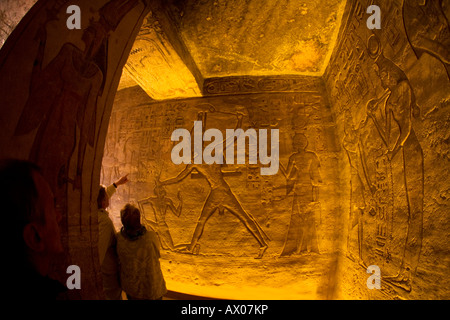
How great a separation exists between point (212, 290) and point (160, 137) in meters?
2.27

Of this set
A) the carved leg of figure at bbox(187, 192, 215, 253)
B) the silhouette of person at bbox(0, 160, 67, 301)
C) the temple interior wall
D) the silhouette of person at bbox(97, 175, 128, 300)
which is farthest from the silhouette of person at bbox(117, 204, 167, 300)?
the carved leg of figure at bbox(187, 192, 215, 253)

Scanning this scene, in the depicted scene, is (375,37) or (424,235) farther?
(375,37)

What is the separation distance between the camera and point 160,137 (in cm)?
320

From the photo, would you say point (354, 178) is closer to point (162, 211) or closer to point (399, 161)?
point (399, 161)

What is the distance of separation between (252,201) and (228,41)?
2046 mm

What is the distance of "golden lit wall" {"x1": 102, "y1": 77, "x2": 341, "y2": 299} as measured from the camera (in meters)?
2.74

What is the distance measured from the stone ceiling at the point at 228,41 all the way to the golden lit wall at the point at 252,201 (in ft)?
0.81

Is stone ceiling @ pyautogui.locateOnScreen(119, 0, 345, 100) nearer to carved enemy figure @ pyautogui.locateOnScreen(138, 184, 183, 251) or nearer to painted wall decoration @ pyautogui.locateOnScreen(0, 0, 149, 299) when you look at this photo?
painted wall decoration @ pyautogui.locateOnScreen(0, 0, 149, 299)

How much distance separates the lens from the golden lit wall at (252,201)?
2738 mm

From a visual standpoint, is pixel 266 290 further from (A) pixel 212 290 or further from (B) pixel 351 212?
(B) pixel 351 212

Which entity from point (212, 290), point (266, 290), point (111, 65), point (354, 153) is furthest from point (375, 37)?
point (212, 290)

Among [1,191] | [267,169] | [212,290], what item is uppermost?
[267,169]

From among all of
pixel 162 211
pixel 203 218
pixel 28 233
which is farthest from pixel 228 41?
pixel 28 233

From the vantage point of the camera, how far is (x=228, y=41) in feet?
8.62
